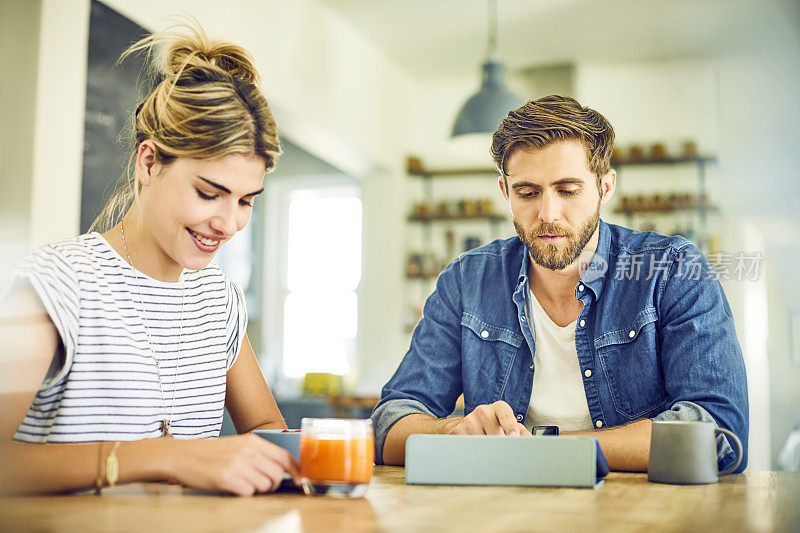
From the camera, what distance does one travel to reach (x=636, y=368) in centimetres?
149

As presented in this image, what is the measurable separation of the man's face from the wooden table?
0.65 meters

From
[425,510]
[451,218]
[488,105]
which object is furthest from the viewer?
[451,218]

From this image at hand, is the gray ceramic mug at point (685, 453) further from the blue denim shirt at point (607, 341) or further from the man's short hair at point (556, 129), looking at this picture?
the man's short hair at point (556, 129)

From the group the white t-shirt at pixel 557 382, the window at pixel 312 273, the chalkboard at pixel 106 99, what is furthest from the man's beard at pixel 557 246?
the window at pixel 312 273

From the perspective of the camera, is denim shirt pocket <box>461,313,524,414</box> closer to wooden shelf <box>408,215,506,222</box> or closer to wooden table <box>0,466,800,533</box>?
wooden table <box>0,466,800,533</box>

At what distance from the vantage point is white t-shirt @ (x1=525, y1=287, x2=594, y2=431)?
1533 mm

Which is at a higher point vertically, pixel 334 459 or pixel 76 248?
pixel 76 248

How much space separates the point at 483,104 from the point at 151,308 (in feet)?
9.14

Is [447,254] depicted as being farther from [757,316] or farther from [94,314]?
[94,314]

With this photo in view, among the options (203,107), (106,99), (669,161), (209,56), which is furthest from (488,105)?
(203,107)

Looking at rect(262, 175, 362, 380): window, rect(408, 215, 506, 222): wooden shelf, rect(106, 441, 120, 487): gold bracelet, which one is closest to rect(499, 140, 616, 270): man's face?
rect(106, 441, 120, 487): gold bracelet

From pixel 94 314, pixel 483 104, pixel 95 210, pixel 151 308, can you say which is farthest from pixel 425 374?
pixel 483 104

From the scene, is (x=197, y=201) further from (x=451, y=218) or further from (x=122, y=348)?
(x=451, y=218)

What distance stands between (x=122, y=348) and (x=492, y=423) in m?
0.59
